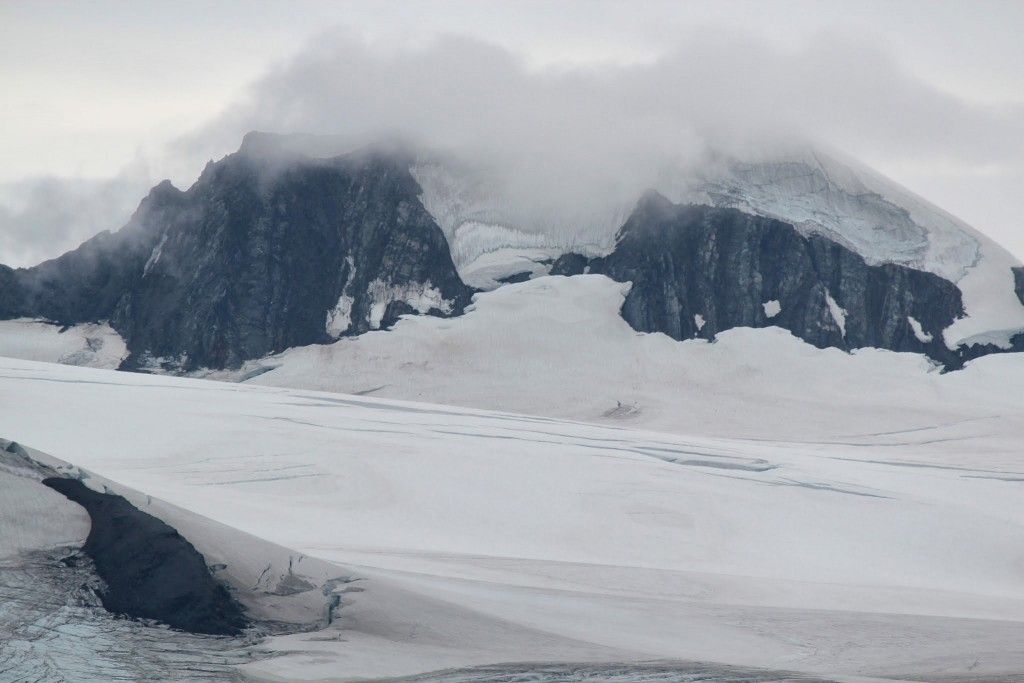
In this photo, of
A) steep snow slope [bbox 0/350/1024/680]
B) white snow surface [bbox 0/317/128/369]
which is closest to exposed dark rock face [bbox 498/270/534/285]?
white snow surface [bbox 0/317/128/369]

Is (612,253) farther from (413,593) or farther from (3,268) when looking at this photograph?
(413,593)

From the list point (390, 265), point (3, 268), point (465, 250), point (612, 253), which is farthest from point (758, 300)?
point (3, 268)

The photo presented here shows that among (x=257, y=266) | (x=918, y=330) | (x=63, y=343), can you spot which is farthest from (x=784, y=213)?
(x=63, y=343)

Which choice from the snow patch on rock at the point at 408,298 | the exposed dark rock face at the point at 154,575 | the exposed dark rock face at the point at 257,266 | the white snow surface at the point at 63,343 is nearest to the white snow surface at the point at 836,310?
the exposed dark rock face at the point at 257,266

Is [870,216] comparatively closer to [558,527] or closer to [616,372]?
[616,372]

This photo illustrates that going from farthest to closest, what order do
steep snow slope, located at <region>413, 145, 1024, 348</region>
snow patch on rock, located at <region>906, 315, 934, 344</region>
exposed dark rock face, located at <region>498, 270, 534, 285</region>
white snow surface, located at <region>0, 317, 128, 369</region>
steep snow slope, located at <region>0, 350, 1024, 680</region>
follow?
steep snow slope, located at <region>413, 145, 1024, 348</region> < exposed dark rock face, located at <region>498, 270, 534, 285</region> < snow patch on rock, located at <region>906, 315, 934, 344</region> < white snow surface, located at <region>0, 317, 128, 369</region> < steep snow slope, located at <region>0, 350, 1024, 680</region>

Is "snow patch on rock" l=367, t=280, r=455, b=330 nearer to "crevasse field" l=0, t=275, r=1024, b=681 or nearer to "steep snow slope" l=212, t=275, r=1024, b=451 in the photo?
"steep snow slope" l=212, t=275, r=1024, b=451

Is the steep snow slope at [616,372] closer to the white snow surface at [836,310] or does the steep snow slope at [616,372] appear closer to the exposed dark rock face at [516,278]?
the exposed dark rock face at [516,278]
